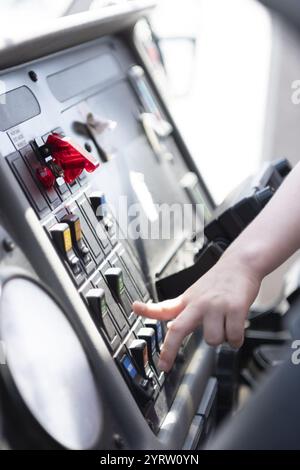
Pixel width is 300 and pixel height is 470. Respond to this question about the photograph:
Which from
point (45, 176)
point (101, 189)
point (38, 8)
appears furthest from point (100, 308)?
point (38, 8)

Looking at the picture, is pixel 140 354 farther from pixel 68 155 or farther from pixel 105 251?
pixel 68 155

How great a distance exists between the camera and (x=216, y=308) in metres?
0.97

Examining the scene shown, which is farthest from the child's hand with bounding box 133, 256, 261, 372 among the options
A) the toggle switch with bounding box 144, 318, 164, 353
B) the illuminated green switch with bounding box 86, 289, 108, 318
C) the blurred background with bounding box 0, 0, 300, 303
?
the blurred background with bounding box 0, 0, 300, 303

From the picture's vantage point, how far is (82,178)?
1.35m

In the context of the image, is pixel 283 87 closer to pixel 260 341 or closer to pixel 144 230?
pixel 260 341

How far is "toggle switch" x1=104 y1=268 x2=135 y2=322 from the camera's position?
1.24 meters

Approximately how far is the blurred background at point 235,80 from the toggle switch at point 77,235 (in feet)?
7.77

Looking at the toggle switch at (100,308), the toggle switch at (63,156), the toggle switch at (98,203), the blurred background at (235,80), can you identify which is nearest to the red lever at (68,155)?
the toggle switch at (63,156)

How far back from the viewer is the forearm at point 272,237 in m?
1.06

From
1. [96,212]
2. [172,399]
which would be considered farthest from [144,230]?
[172,399]

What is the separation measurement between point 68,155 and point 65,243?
178 mm

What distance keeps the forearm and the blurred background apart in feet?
7.85

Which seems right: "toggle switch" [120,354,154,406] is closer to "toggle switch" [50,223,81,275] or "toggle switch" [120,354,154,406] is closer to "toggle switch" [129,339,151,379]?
"toggle switch" [129,339,151,379]

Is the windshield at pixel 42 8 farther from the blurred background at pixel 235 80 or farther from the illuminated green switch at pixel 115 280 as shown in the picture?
the blurred background at pixel 235 80
